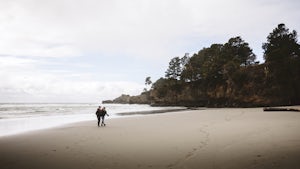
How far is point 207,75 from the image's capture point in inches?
2963

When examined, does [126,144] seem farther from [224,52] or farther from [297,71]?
[224,52]

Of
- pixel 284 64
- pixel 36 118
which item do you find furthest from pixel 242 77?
pixel 36 118

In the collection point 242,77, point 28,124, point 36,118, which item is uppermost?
point 242,77

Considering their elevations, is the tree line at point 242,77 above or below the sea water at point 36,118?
above

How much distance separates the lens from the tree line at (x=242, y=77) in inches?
2066

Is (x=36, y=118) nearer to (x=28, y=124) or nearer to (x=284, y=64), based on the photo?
(x=28, y=124)

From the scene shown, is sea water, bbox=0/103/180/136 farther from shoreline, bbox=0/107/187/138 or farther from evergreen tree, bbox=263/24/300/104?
evergreen tree, bbox=263/24/300/104

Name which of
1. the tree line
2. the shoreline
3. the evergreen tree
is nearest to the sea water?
the shoreline

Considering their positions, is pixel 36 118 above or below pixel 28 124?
above

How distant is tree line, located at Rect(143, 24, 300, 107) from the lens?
52.5m

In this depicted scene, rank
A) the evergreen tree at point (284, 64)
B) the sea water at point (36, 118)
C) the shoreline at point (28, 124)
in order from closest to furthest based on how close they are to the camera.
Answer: the shoreline at point (28, 124), the sea water at point (36, 118), the evergreen tree at point (284, 64)

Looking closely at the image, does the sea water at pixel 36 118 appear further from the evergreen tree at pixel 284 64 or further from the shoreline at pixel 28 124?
the evergreen tree at pixel 284 64

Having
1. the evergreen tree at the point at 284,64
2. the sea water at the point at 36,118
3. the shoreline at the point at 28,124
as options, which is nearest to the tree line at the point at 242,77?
the evergreen tree at the point at 284,64

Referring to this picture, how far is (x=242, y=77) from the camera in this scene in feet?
212
